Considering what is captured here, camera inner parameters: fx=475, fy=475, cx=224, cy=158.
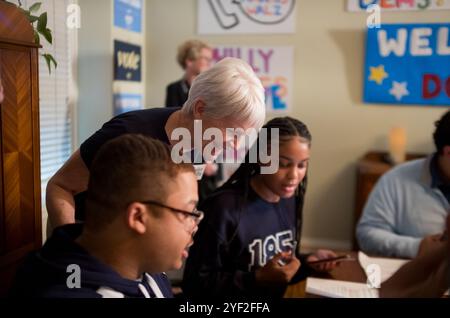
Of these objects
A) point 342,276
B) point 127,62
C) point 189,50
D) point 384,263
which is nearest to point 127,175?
point 127,62

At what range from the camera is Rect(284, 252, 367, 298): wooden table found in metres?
1.04

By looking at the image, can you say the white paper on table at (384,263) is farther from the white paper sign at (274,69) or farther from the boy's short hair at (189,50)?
the boy's short hair at (189,50)

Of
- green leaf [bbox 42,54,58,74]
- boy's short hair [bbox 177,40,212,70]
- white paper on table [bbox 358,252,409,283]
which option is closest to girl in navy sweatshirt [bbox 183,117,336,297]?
white paper on table [bbox 358,252,409,283]

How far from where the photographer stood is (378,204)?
151 cm

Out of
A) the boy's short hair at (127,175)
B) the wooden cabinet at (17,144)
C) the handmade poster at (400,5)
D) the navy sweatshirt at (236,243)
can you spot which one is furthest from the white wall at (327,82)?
the boy's short hair at (127,175)

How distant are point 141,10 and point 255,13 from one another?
0.72 ft

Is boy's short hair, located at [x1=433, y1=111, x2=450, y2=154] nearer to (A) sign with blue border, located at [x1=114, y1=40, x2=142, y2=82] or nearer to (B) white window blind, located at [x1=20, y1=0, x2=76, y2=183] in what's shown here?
(A) sign with blue border, located at [x1=114, y1=40, x2=142, y2=82]

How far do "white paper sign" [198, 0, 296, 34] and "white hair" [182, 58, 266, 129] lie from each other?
12 cm

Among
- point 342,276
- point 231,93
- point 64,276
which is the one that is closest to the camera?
point 64,276

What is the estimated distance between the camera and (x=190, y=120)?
33.7 inches

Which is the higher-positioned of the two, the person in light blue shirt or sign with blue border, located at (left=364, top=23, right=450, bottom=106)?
sign with blue border, located at (left=364, top=23, right=450, bottom=106)

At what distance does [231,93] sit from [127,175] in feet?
0.87

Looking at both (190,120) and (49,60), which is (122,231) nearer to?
(190,120)
